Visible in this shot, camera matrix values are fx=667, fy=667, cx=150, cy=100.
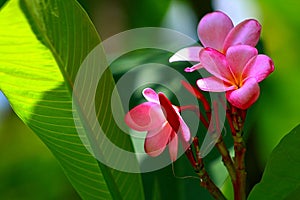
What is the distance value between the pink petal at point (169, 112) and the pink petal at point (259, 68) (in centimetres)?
10

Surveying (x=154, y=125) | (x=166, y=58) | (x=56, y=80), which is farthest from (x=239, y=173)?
(x=166, y=58)

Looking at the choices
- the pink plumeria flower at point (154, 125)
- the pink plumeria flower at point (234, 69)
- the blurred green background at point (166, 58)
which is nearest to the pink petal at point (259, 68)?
the pink plumeria flower at point (234, 69)

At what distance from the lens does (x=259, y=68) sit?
82cm

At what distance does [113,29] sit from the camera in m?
1.62

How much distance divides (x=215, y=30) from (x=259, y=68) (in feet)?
0.39

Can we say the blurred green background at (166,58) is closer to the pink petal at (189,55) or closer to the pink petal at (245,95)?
the pink petal at (189,55)

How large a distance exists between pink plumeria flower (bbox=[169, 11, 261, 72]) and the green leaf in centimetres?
15

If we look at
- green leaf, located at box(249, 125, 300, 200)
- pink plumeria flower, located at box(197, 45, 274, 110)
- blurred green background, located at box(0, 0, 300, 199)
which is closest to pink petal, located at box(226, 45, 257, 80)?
pink plumeria flower, located at box(197, 45, 274, 110)

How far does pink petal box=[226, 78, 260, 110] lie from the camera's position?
2.61ft

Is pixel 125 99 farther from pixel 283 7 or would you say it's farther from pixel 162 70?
pixel 283 7

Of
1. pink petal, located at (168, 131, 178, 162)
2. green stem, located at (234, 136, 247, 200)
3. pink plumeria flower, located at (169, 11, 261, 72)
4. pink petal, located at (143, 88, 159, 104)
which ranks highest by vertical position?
pink plumeria flower, located at (169, 11, 261, 72)

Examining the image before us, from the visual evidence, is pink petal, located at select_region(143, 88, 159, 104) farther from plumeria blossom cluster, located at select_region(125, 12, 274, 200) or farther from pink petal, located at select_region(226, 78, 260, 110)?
pink petal, located at select_region(226, 78, 260, 110)

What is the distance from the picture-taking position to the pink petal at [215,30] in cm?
91

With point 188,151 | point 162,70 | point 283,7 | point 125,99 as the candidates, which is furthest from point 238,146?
point 283,7
